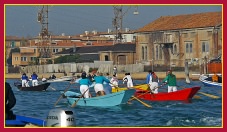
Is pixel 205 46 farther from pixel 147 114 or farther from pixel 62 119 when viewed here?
pixel 62 119

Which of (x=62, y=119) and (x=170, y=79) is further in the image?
(x=170, y=79)

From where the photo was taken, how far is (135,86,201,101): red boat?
28531 mm

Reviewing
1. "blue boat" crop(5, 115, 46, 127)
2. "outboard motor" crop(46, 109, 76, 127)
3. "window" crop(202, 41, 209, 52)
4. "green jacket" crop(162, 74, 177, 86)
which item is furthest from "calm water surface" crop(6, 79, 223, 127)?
"window" crop(202, 41, 209, 52)

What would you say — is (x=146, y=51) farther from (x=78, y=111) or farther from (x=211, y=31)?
(x=78, y=111)

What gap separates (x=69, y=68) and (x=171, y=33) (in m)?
15.6

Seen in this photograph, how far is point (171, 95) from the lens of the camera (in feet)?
93.8

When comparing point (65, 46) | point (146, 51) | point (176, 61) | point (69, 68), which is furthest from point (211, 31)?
point (65, 46)

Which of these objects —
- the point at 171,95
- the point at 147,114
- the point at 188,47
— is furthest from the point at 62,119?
the point at 188,47

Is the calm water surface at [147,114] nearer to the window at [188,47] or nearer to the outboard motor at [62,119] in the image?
the outboard motor at [62,119]

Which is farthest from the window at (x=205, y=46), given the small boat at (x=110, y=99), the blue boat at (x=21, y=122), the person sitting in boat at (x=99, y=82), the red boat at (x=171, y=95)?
the blue boat at (x=21, y=122)

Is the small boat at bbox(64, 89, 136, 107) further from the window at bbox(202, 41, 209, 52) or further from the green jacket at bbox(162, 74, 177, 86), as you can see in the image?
the window at bbox(202, 41, 209, 52)

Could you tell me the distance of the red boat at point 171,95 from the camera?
28.5 metres

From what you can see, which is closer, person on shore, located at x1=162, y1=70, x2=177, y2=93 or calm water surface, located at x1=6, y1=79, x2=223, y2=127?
calm water surface, located at x1=6, y1=79, x2=223, y2=127

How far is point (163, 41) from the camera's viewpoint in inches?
2972
